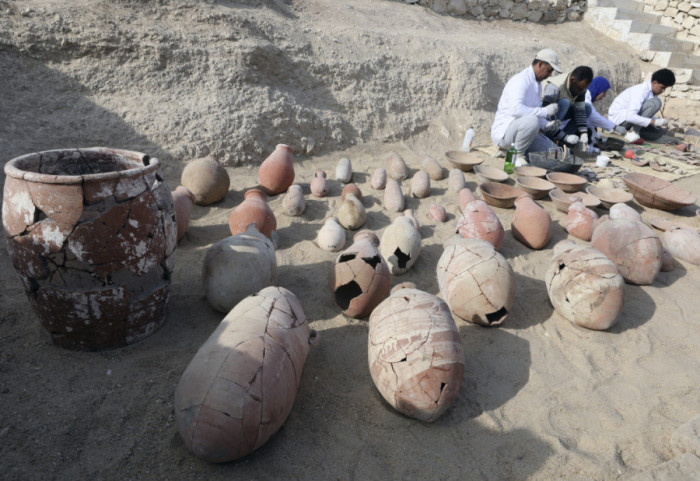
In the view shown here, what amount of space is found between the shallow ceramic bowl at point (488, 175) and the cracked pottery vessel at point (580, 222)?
3.03 feet

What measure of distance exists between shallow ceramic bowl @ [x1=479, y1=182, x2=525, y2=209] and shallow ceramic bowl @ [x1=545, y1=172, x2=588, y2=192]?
1.90 ft

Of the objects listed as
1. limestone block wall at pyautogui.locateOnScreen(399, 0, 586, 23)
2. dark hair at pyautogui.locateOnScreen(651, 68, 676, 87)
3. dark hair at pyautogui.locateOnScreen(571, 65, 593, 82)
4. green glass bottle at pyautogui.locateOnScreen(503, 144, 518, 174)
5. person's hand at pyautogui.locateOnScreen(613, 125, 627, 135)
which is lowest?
person's hand at pyautogui.locateOnScreen(613, 125, 627, 135)

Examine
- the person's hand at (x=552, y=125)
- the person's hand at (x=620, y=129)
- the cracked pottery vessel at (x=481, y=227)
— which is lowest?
the person's hand at (x=620, y=129)

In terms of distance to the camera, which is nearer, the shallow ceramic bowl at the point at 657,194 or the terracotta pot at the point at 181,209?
the terracotta pot at the point at 181,209

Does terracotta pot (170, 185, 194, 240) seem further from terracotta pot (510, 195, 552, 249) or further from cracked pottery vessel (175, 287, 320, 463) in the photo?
terracotta pot (510, 195, 552, 249)

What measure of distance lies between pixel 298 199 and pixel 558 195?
10.1ft

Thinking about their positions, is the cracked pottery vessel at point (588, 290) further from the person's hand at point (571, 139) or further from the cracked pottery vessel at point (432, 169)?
the person's hand at point (571, 139)

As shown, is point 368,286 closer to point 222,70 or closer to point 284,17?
A: point 222,70

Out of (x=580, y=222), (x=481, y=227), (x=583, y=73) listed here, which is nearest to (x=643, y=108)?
(x=583, y=73)

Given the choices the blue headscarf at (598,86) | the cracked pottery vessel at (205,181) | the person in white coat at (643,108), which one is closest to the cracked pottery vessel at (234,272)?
the cracked pottery vessel at (205,181)

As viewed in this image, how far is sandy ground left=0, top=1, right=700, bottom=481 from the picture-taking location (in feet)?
6.75

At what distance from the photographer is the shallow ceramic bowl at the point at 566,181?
518cm

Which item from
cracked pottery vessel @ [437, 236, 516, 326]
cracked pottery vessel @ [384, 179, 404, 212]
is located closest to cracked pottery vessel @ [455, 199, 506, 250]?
cracked pottery vessel @ [437, 236, 516, 326]

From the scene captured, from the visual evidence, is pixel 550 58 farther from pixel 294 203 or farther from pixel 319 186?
pixel 294 203
